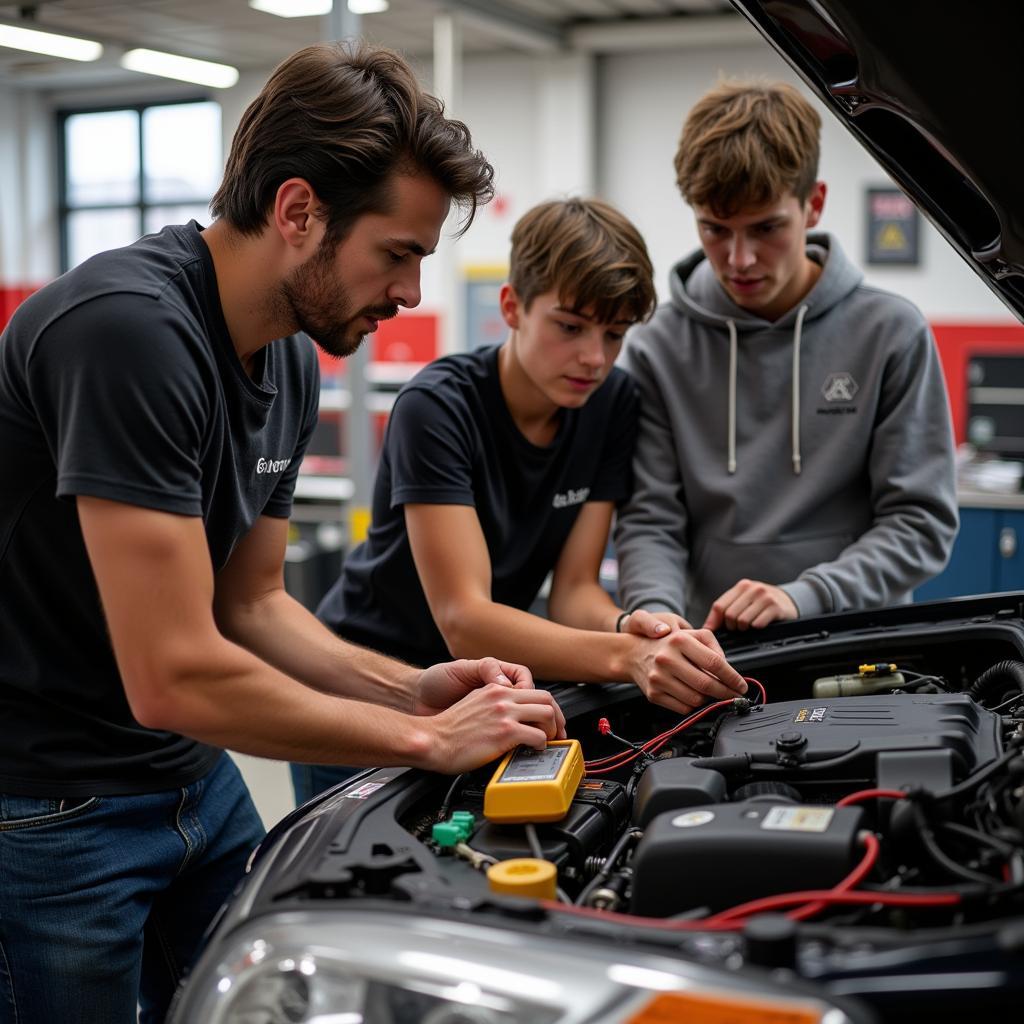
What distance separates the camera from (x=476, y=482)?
1.97 metres

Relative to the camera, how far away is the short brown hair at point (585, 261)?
1909mm

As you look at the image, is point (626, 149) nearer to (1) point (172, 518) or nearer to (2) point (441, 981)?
(1) point (172, 518)

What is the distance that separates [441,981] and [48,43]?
725 cm

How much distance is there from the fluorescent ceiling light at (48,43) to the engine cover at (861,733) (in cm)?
592

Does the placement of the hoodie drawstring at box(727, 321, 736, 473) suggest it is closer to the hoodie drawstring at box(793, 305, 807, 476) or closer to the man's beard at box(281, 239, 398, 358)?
the hoodie drawstring at box(793, 305, 807, 476)

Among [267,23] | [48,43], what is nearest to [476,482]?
[267,23]

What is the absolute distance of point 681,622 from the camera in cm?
174

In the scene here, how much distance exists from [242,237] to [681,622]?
84cm

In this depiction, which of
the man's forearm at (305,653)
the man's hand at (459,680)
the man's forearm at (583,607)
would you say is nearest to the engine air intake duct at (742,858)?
the man's hand at (459,680)

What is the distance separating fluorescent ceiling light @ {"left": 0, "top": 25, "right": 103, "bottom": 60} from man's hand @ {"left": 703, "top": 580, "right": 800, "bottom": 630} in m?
5.59

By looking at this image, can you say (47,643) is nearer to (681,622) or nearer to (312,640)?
(312,640)

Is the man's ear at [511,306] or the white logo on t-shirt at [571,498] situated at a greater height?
the man's ear at [511,306]

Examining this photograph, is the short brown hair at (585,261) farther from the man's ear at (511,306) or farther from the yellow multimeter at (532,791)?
the yellow multimeter at (532,791)

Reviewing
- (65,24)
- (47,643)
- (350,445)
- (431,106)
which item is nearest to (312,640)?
(47,643)
